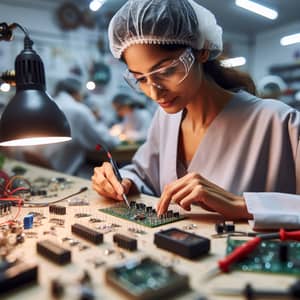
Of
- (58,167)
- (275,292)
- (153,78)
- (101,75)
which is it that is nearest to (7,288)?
(275,292)

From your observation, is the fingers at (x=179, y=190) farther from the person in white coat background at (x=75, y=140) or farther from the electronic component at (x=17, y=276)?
the person in white coat background at (x=75, y=140)

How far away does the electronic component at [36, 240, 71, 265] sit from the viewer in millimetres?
565

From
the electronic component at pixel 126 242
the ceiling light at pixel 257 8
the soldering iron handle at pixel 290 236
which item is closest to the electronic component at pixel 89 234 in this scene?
the electronic component at pixel 126 242

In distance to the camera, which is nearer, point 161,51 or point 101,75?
point 161,51

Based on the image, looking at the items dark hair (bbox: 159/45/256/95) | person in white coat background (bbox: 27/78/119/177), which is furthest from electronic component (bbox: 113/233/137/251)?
person in white coat background (bbox: 27/78/119/177)

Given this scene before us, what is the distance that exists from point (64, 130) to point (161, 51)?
34 cm

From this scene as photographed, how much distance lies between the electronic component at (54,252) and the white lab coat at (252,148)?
59cm

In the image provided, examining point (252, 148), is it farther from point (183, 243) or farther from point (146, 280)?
point (146, 280)

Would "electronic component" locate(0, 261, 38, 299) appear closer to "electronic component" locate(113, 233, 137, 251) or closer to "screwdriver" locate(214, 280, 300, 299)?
"electronic component" locate(113, 233, 137, 251)

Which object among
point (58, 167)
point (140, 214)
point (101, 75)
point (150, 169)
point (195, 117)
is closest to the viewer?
point (140, 214)

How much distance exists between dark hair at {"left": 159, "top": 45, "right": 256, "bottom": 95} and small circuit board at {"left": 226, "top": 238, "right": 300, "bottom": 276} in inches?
28.7

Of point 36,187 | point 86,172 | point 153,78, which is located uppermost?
point 153,78

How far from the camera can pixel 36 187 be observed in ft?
4.38

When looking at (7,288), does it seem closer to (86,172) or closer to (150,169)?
(150,169)
